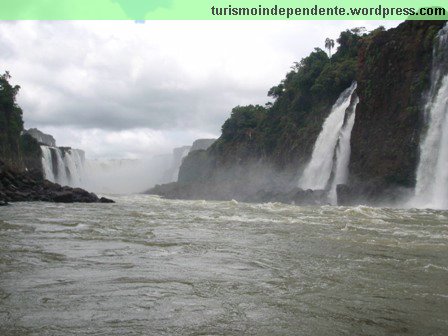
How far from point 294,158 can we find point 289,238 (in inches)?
1597

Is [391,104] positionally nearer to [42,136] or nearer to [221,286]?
[221,286]

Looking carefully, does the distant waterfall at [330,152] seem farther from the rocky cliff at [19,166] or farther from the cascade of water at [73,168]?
the cascade of water at [73,168]

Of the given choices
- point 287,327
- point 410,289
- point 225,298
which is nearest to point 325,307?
point 287,327

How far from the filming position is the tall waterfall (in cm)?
2406

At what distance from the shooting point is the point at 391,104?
31250mm

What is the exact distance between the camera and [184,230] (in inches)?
424

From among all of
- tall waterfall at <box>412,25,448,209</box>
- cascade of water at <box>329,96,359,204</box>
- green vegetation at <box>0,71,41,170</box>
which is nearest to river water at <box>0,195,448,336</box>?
tall waterfall at <box>412,25,448,209</box>

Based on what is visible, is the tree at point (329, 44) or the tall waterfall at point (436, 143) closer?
the tall waterfall at point (436, 143)

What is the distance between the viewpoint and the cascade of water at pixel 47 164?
59.7m

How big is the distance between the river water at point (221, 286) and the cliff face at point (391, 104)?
Result: 71.5 feet

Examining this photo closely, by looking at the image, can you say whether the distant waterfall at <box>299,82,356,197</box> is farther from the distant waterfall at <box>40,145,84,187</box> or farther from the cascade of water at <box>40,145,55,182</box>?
the distant waterfall at <box>40,145,84,187</box>

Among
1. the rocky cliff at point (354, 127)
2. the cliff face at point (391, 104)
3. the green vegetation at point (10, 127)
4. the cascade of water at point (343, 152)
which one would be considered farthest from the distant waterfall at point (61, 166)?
the cliff face at point (391, 104)

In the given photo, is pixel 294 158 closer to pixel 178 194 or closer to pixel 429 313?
pixel 178 194

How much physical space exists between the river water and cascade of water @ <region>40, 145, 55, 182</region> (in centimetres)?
5466
